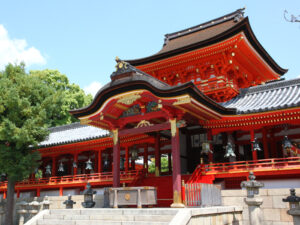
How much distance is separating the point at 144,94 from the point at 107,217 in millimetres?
5908

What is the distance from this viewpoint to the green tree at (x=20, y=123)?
62.7 ft

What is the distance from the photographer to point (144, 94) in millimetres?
14891

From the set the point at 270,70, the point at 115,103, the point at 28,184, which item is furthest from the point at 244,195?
the point at 28,184

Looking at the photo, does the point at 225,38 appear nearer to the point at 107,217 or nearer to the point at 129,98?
the point at 129,98

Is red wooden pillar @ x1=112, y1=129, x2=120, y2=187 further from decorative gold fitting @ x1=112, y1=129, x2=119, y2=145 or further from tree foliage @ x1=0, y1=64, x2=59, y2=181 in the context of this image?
tree foliage @ x1=0, y1=64, x2=59, y2=181

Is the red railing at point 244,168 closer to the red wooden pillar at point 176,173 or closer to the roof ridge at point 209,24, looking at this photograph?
the red wooden pillar at point 176,173

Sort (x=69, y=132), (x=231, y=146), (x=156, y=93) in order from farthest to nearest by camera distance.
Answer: (x=69, y=132)
(x=231, y=146)
(x=156, y=93)

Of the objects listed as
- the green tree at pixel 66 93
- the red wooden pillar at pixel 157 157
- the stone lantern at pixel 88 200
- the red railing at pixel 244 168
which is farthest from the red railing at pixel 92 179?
the green tree at pixel 66 93

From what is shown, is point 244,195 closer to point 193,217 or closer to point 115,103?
point 193,217

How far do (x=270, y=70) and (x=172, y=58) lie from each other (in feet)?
25.9

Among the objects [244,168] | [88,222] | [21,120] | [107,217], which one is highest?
[21,120]

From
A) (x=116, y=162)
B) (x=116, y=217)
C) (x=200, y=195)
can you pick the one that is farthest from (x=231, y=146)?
(x=116, y=217)

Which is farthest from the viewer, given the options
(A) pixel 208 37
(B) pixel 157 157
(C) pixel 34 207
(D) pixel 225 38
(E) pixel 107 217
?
(A) pixel 208 37

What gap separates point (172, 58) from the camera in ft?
66.2
